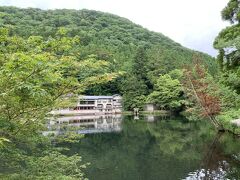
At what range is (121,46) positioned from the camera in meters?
77.0

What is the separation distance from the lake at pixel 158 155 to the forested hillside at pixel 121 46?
10.4 m

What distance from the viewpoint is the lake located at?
12.8 meters

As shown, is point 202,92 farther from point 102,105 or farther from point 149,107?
point 102,105

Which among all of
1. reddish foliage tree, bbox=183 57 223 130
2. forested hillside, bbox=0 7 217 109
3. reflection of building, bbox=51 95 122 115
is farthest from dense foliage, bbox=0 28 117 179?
reflection of building, bbox=51 95 122 115

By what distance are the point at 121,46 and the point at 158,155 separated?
61.7 m

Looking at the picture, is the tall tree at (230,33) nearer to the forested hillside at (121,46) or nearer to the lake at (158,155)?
the lake at (158,155)

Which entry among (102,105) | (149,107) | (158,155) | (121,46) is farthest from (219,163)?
(121,46)

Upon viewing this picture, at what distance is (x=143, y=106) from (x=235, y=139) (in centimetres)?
2991

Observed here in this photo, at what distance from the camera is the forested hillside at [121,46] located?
166 ft

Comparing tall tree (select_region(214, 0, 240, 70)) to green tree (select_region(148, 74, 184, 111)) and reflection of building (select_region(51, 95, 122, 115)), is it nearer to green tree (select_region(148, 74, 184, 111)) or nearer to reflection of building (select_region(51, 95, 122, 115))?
green tree (select_region(148, 74, 184, 111))

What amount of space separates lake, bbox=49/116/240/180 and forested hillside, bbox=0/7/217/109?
34.0 ft

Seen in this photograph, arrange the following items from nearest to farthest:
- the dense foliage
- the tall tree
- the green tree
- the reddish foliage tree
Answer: the dense foliage
the tall tree
the reddish foliage tree
the green tree

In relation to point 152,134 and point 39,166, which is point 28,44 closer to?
point 39,166

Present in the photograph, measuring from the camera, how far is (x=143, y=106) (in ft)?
163
